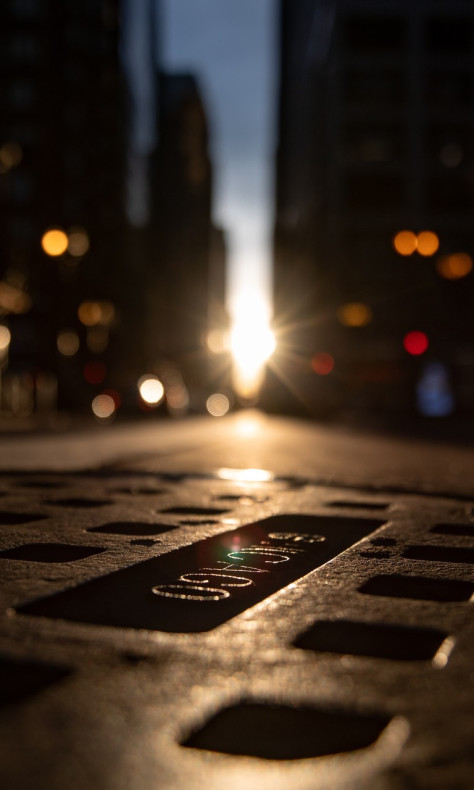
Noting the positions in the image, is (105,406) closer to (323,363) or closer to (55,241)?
(55,241)

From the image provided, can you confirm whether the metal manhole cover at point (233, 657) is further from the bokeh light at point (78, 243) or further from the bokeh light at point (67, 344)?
the bokeh light at point (67, 344)

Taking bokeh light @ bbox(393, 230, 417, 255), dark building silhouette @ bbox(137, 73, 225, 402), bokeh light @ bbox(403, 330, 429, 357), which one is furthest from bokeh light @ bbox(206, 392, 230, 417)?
dark building silhouette @ bbox(137, 73, 225, 402)

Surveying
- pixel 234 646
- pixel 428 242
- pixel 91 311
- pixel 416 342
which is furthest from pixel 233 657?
pixel 91 311

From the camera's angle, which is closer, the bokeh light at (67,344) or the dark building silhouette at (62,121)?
the bokeh light at (67,344)

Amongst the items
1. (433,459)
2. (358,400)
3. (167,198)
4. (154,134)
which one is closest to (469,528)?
(433,459)

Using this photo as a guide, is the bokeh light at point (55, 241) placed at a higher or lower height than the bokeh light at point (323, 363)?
lower

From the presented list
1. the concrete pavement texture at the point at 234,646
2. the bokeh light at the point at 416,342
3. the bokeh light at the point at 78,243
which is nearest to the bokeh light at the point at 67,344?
the bokeh light at the point at 416,342
